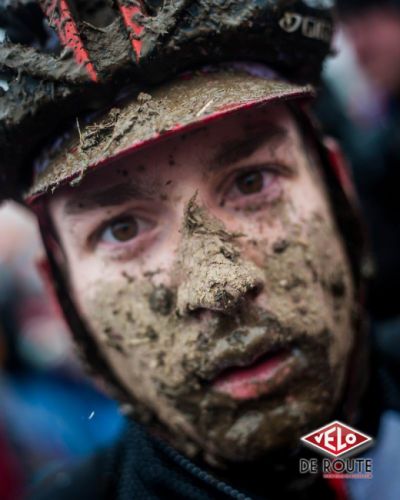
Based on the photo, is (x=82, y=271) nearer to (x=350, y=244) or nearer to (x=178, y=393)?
(x=178, y=393)

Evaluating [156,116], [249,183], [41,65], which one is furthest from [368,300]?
[41,65]

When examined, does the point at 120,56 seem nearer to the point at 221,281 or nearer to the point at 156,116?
the point at 156,116

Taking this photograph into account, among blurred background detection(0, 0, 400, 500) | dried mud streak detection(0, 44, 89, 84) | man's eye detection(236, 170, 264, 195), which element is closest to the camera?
dried mud streak detection(0, 44, 89, 84)

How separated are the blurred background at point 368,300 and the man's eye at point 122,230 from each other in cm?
132

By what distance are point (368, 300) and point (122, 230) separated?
1.91m

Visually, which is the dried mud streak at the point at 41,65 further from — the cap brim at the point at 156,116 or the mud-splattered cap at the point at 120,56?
the cap brim at the point at 156,116

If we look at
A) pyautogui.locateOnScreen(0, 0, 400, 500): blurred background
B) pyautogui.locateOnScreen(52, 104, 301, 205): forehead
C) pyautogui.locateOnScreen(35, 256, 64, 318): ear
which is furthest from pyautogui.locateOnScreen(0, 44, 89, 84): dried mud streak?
pyautogui.locateOnScreen(0, 0, 400, 500): blurred background

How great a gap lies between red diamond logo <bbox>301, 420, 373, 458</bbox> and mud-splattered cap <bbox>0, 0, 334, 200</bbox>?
78 cm

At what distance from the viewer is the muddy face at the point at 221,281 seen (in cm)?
133

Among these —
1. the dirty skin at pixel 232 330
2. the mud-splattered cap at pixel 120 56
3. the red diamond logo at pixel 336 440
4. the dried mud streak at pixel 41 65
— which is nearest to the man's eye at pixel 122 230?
the dirty skin at pixel 232 330

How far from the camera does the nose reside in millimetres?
1258

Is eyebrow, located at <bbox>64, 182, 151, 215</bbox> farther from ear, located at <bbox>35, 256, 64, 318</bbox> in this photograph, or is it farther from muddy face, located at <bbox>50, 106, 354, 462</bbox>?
ear, located at <bbox>35, 256, 64, 318</bbox>

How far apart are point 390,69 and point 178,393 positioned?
2668 millimetres

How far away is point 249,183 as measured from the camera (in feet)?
4.90
